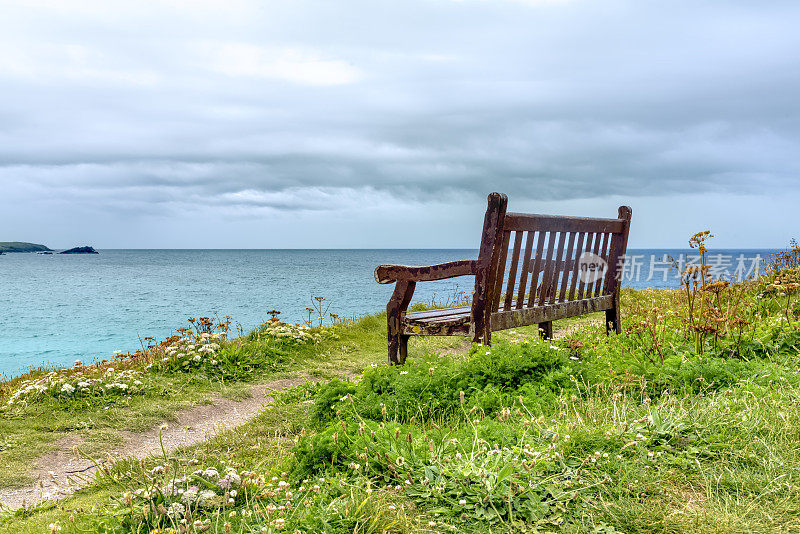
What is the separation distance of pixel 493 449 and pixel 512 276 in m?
3.10

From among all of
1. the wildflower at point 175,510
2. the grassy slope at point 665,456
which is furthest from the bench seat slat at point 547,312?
the wildflower at point 175,510

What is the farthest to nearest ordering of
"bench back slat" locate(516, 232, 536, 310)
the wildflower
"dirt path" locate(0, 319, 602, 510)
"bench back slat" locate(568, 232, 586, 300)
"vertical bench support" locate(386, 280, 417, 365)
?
"bench back slat" locate(568, 232, 586, 300), "vertical bench support" locate(386, 280, 417, 365), "bench back slat" locate(516, 232, 536, 310), "dirt path" locate(0, 319, 602, 510), the wildflower

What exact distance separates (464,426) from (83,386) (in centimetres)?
470

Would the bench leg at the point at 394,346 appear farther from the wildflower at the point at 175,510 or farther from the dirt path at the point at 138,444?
the wildflower at the point at 175,510

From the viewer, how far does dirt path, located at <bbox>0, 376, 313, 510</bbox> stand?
4.10 metres

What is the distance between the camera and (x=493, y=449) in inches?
114

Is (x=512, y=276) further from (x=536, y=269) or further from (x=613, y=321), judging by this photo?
(x=613, y=321)

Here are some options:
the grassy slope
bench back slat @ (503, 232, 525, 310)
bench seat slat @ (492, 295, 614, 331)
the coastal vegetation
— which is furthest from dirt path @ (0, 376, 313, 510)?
bench back slat @ (503, 232, 525, 310)

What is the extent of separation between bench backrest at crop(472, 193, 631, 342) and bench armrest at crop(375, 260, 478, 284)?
0.14 m

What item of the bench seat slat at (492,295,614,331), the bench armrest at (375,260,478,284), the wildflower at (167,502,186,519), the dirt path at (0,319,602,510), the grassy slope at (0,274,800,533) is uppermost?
the bench armrest at (375,260,478,284)

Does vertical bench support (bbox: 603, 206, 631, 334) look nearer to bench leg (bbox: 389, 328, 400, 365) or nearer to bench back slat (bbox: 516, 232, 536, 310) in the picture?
bench back slat (bbox: 516, 232, 536, 310)

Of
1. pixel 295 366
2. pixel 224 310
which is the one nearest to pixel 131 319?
pixel 224 310

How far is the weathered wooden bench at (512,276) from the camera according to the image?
219 inches

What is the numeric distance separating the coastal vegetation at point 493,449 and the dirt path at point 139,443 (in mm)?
146
